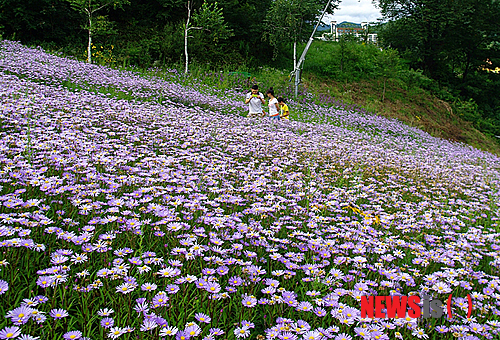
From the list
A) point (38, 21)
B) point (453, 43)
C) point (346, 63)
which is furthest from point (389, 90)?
point (38, 21)

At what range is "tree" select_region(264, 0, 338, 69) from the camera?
18500mm

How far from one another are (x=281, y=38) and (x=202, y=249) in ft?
64.9

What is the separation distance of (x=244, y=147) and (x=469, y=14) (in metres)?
30.6

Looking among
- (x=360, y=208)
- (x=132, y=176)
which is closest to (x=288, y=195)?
(x=360, y=208)

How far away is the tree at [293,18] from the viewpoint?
18.5m

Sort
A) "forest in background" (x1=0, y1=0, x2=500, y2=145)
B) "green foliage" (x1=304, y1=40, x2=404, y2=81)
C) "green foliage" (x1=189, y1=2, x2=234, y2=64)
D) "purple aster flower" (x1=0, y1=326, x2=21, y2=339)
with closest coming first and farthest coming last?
"purple aster flower" (x1=0, y1=326, x2=21, y2=339)
"forest in background" (x1=0, y1=0, x2=500, y2=145)
"green foliage" (x1=189, y1=2, x2=234, y2=64)
"green foliage" (x1=304, y1=40, x2=404, y2=81)

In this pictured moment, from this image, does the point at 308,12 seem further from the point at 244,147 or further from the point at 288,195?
the point at 288,195

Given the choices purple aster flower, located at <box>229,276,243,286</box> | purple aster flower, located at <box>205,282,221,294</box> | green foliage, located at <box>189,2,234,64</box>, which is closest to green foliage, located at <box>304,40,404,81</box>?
green foliage, located at <box>189,2,234,64</box>

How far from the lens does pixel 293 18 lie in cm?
1856

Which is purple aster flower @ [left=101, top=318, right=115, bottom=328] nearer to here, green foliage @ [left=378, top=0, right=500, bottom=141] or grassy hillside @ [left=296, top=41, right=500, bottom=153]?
grassy hillside @ [left=296, top=41, right=500, bottom=153]

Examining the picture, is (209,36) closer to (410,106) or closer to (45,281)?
(410,106)

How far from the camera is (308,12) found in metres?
18.8

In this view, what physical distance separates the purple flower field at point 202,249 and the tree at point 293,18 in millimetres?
15814

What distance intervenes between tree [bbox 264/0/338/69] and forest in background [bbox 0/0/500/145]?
0.21 feet
